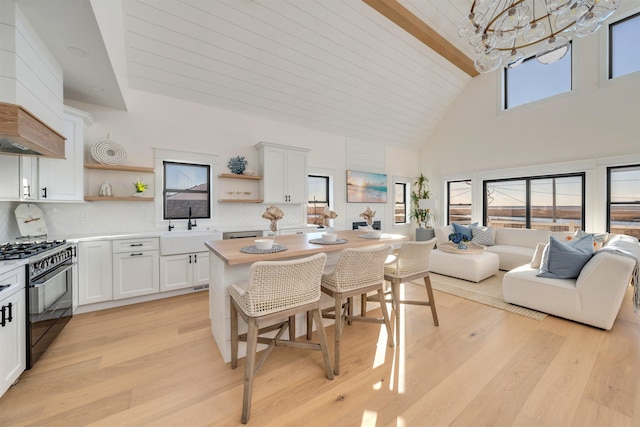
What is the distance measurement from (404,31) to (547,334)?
465 centimetres

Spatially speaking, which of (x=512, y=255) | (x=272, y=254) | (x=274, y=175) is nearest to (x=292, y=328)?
(x=272, y=254)

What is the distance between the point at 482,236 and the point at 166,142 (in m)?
6.13

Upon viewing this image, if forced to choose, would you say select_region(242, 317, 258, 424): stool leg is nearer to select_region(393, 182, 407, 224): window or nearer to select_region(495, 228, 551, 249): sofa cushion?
select_region(495, 228, 551, 249): sofa cushion

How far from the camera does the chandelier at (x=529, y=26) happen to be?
2.01 m

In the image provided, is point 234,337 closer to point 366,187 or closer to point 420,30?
point 366,187

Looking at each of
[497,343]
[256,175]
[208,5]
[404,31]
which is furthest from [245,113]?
[497,343]

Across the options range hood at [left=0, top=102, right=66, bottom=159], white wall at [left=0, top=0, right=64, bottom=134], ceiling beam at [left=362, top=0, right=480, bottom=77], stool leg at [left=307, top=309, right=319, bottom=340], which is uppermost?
ceiling beam at [left=362, top=0, right=480, bottom=77]

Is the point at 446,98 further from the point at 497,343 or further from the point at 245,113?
the point at 497,343

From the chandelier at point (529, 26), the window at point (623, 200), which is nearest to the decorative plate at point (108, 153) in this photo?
the chandelier at point (529, 26)

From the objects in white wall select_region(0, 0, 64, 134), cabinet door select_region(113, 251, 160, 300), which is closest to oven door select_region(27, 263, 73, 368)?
cabinet door select_region(113, 251, 160, 300)

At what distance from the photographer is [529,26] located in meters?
2.25

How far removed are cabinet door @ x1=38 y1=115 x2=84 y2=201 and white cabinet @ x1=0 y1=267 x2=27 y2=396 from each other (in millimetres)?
1367

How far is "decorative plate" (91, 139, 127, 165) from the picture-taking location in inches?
123

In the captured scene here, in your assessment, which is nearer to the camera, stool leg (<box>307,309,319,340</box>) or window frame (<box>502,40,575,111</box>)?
stool leg (<box>307,309,319,340</box>)
